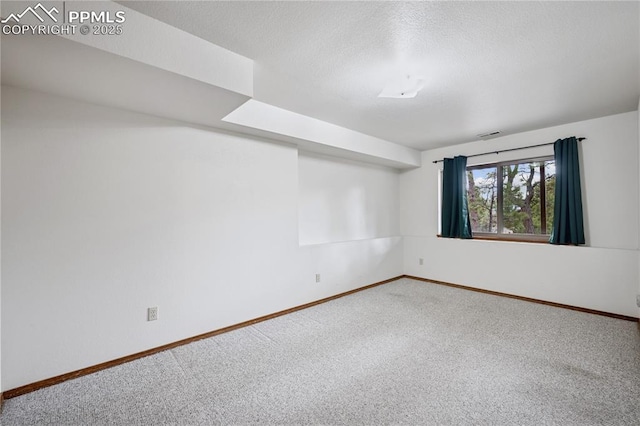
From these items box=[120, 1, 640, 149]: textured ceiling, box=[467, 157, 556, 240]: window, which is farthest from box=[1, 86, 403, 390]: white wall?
box=[467, 157, 556, 240]: window

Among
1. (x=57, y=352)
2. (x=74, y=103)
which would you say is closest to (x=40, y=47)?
(x=74, y=103)

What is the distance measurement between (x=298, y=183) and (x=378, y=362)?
243 centimetres

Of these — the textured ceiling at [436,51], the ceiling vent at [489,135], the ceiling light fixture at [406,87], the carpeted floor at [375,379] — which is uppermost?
the ceiling vent at [489,135]

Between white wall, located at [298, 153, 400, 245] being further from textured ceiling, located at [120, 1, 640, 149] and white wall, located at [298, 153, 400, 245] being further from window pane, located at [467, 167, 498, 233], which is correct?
window pane, located at [467, 167, 498, 233]

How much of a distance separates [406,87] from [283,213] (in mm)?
1925

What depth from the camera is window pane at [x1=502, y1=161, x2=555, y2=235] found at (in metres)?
3.95

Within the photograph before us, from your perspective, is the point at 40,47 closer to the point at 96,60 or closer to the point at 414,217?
the point at 96,60

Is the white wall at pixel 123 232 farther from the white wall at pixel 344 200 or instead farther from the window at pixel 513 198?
the window at pixel 513 198

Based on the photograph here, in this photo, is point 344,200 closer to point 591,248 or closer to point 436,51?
point 436,51

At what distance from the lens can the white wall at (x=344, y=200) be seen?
409 cm

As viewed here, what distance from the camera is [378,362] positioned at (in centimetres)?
229

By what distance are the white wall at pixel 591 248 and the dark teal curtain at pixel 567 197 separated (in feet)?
0.44

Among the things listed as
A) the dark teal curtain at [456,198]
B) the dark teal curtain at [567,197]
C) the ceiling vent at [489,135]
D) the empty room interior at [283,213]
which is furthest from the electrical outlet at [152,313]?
the dark teal curtain at [567,197]

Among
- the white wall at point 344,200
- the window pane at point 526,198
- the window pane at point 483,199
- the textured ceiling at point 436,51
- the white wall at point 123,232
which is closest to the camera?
the textured ceiling at point 436,51
